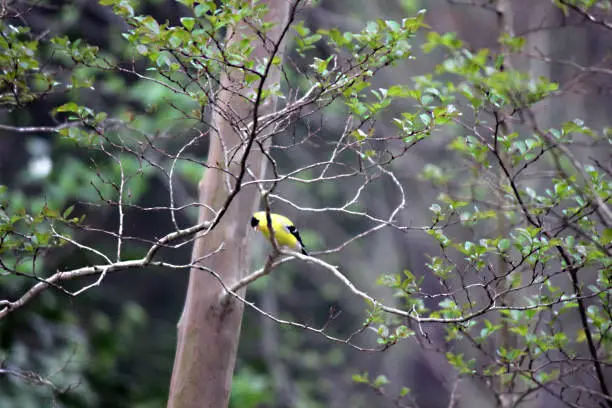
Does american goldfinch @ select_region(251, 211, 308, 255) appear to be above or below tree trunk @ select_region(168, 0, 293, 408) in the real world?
above

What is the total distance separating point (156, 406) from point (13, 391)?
6.16 ft

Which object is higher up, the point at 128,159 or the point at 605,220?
the point at 128,159

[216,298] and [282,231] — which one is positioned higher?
[282,231]

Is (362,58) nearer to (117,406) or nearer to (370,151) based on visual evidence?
(370,151)

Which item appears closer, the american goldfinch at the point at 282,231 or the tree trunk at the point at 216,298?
the tree trunk at the point at 216,298

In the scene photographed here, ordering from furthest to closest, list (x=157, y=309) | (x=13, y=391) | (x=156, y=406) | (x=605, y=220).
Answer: (x=157, y=309)
(x=156, y=406)
(x=13, y=391)
(x=605, y=220)

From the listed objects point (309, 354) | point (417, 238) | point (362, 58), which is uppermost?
point (417, 238)

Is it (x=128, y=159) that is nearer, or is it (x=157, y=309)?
(x=128, y=159)

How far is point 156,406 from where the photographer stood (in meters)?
7.78

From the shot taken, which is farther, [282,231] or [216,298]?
[282,231]

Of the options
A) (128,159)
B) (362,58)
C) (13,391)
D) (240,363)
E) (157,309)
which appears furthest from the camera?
(157,309)

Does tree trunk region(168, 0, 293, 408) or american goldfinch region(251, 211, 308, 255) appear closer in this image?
tree trunk region(168, 0, 293, 408)

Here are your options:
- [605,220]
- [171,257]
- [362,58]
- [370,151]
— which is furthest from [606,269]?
[171,257]

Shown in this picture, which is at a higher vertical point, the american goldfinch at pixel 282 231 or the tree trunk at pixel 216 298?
the american goldfinch at pixel 282 231
